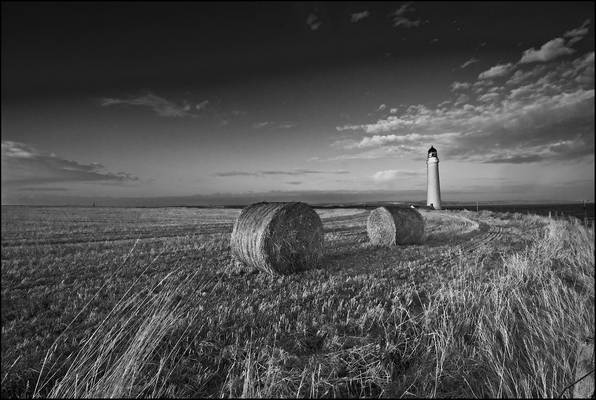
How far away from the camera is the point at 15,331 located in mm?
3982

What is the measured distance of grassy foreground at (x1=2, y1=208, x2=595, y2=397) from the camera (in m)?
2.78

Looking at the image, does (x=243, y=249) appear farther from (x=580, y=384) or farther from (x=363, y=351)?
(x=580, y=384)

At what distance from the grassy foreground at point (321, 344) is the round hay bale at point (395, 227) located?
555 cm

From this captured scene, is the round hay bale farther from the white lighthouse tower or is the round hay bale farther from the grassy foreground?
the white lighthouse tower

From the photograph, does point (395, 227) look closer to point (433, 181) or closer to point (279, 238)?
point (279, 238)

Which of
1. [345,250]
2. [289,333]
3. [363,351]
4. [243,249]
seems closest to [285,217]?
[243,249]

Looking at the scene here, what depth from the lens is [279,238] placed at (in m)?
7.91

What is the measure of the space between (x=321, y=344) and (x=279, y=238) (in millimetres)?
4345

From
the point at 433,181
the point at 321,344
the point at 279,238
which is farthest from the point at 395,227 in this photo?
the point at 433,181

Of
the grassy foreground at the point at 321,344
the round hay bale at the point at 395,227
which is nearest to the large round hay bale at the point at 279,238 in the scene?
the grassy foreground at the point at 321,344

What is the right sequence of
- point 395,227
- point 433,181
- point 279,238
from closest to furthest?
point 279,238
point 395,227
point 433,181

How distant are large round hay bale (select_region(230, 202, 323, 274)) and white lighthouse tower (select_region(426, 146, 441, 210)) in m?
31.3

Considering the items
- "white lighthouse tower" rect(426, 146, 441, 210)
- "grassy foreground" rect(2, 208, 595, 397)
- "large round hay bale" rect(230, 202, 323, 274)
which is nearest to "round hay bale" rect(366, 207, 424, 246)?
"large round hay bale" rect(230, 202, 323, 274)

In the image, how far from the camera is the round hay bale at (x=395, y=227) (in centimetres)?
1184
